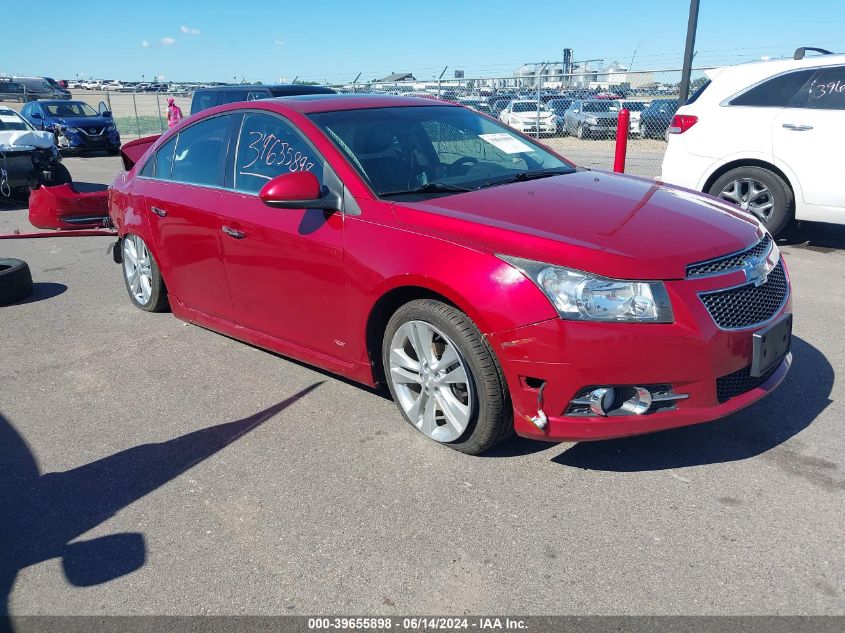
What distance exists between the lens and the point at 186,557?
2.83 metres

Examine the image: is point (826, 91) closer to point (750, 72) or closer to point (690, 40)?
point (750, 72)

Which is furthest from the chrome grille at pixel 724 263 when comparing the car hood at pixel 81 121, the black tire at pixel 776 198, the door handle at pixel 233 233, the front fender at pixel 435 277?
the car hood at pixel 81 121

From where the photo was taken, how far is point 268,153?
429 centimetres

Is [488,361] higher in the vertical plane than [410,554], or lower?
higher

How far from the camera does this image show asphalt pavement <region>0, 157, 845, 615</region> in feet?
8.51

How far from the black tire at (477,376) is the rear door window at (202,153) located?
188 centimetres

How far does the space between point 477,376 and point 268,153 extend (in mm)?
1949

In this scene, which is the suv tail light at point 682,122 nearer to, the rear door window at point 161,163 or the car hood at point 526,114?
the rear door window at point 161,163

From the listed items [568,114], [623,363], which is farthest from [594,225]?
[568,114]

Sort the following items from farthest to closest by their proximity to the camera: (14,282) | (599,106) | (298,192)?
(599,106), (14,282), (298,192)

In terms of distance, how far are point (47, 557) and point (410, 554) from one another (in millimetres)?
1391

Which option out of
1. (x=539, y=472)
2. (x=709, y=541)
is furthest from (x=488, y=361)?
(x=709, y=541)

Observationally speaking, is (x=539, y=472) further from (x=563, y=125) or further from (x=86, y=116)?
(x=86, y=116)

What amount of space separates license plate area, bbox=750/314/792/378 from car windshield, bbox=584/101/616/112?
1720 centimetres
